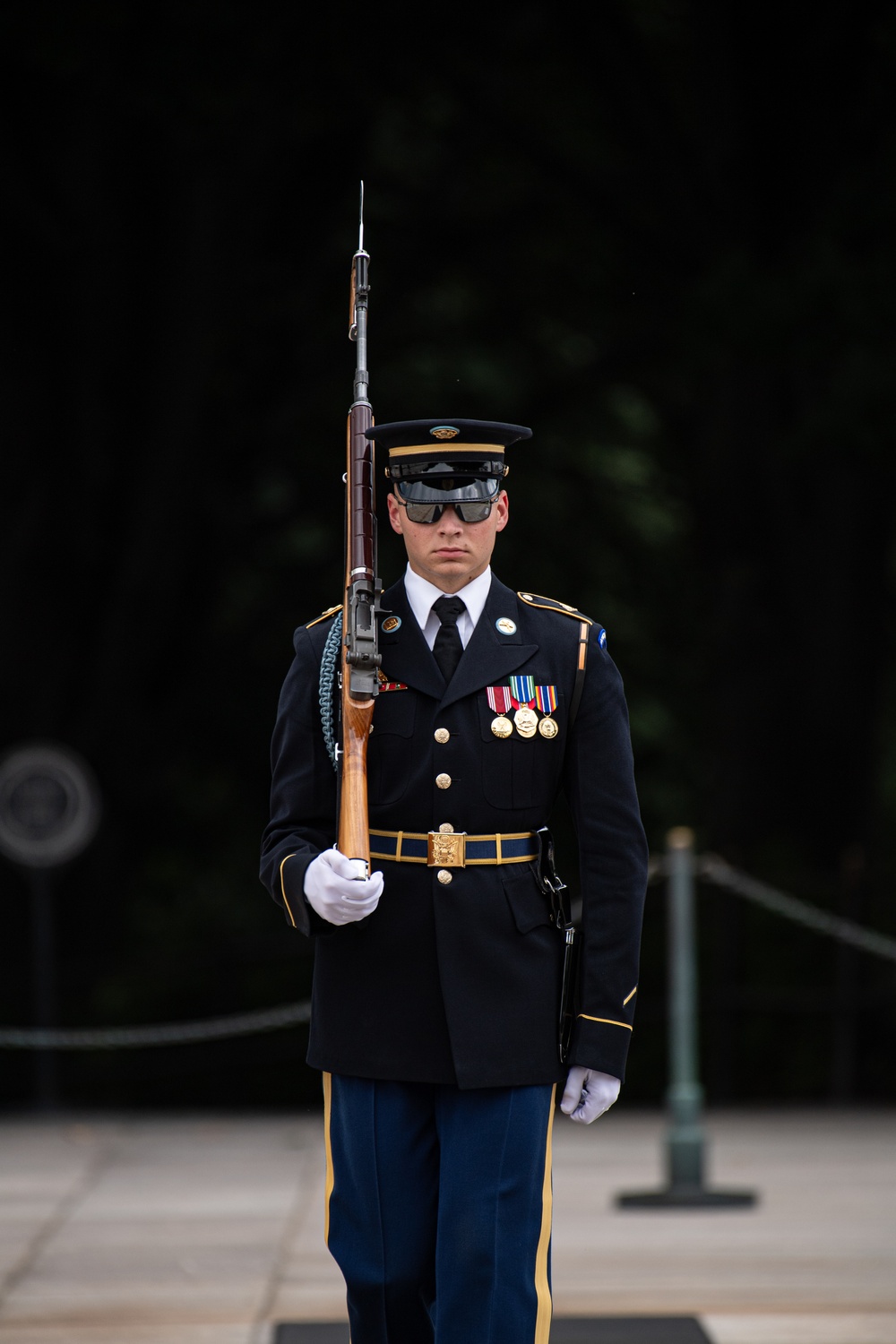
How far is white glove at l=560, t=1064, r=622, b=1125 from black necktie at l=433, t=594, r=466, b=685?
2.61 ft

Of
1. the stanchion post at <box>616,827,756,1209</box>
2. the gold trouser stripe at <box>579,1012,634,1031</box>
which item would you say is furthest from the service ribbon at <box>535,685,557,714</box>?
the stanchion post at <box>616,827,756,1209</box>

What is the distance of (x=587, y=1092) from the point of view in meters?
4.17

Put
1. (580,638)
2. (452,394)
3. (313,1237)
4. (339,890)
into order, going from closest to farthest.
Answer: (339,890) < (580,638) < (313,1237) < (452,394)

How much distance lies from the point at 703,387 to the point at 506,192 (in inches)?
152

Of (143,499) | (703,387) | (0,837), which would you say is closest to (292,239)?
(143,499)

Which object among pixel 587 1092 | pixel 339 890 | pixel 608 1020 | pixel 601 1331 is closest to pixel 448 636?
pixel 339 890

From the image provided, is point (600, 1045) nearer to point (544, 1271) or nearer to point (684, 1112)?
point (544, 1271)

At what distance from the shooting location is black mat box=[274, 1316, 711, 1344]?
5777 millimetres

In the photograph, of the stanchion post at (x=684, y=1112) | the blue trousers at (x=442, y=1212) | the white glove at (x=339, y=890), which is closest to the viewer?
the white glove at (x=339, y=890)

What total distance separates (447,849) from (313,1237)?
350 centimetres

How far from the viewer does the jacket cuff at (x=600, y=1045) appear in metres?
4.14

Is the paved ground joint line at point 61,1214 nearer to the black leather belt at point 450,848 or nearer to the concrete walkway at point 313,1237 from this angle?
the concrete walkway at point 313,1237

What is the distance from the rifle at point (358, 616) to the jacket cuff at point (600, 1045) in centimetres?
52

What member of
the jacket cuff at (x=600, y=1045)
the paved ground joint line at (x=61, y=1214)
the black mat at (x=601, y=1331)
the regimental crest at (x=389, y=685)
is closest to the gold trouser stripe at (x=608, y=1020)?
the jacket cuff at (x=600, y=1045)
